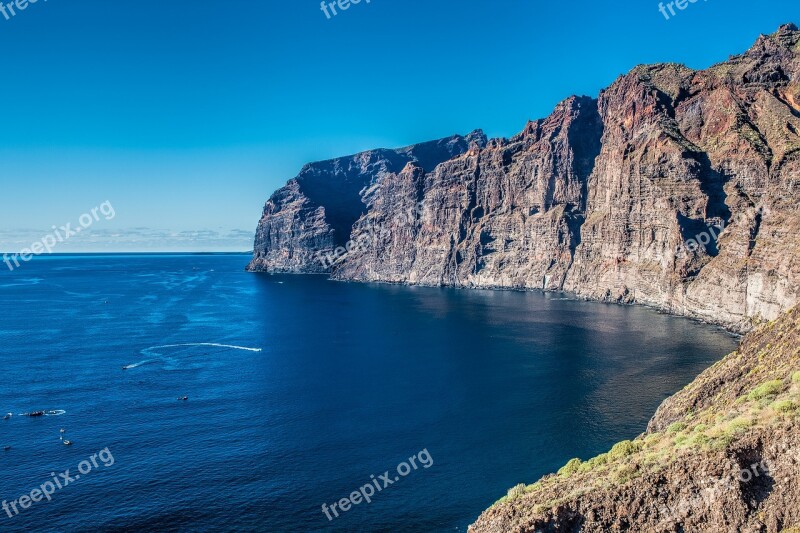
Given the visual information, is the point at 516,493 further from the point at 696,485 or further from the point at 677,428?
the point at 696,485

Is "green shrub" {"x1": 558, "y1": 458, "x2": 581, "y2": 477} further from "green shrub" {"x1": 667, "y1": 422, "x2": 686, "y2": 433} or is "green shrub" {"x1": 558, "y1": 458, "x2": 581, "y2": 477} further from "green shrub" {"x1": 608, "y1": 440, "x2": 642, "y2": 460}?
"green shrub" {"x1": 667, "y1": 422, "x2": 686, "y2": 433}

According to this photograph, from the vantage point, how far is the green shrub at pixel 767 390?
36944mm

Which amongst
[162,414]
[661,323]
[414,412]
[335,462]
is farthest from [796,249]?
[162,414]

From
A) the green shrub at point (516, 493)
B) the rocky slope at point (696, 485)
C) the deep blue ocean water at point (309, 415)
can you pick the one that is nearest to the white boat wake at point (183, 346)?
the deep blue ocean water at point (309, 415)

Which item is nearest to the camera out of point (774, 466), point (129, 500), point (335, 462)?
point (774, 466)

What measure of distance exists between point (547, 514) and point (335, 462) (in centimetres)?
4681

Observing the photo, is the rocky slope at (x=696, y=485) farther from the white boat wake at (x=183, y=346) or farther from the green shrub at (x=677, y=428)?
the white boat wake at (x=183, y=346)

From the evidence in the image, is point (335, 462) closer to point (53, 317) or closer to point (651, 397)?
point (651, 397)

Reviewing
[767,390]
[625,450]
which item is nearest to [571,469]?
[625,450]

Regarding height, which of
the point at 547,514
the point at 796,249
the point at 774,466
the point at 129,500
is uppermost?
the point at 796,249

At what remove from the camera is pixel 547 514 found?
1244 inches

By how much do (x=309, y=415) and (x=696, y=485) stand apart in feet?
233

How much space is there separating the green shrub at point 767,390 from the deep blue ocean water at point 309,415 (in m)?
32.2

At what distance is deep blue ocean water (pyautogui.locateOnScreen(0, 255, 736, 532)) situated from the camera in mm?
63219
